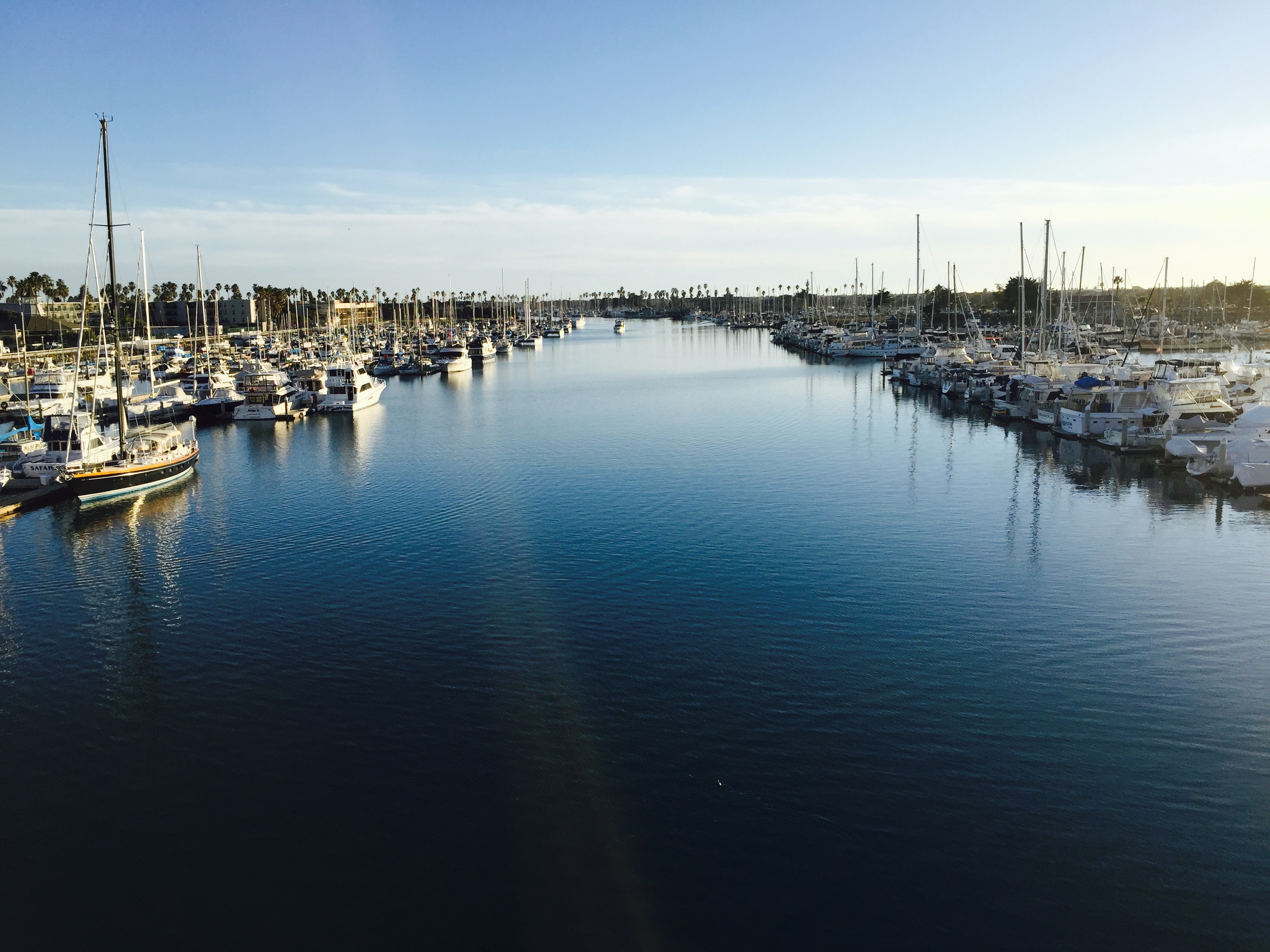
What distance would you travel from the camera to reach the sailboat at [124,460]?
37.6 metres

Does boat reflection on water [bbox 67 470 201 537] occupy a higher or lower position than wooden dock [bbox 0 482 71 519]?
lower

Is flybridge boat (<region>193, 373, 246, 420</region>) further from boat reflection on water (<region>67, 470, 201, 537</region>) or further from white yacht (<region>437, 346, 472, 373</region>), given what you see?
white yacht (<region>437, 346, 472, 373</region>)

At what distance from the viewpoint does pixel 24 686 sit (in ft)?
66.5

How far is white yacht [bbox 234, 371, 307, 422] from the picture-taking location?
68.0 m

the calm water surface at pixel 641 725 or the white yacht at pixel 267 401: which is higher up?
the white yacht at pixel 267 401

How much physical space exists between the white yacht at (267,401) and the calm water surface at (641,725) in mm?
32162

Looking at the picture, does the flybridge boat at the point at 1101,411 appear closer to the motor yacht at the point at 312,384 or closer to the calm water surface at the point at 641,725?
the calm water surface at the point at 641,725

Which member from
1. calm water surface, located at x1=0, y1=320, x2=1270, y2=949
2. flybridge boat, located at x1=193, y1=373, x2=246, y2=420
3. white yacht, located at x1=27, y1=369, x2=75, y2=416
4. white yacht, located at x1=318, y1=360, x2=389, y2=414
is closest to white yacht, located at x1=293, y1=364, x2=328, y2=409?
white yacht, located at x1=318, y1=360, x2=389, y2=414

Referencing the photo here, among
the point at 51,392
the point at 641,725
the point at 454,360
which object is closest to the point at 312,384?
the point at 51,392

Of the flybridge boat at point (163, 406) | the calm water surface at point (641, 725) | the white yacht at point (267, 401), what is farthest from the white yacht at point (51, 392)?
the calm water surface at point (641, 725)

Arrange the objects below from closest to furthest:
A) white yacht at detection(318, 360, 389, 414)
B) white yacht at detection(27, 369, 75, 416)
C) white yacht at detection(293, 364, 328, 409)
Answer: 1. white yacht at detection(27, 369, 75, 416)
2. white yacht at detection(318, 360, 389, 414)
3. white yacht at detection(293, 364, 328, 409)

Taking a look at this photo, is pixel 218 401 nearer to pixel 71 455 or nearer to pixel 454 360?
pixel 71 455

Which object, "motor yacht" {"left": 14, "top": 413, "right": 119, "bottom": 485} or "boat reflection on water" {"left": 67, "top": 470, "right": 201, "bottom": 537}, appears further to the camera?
"motor yacht" {"left": 14, "top": 413, "right": 119, "bottom": 485}

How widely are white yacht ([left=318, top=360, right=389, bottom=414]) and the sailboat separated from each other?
27.6 meters
